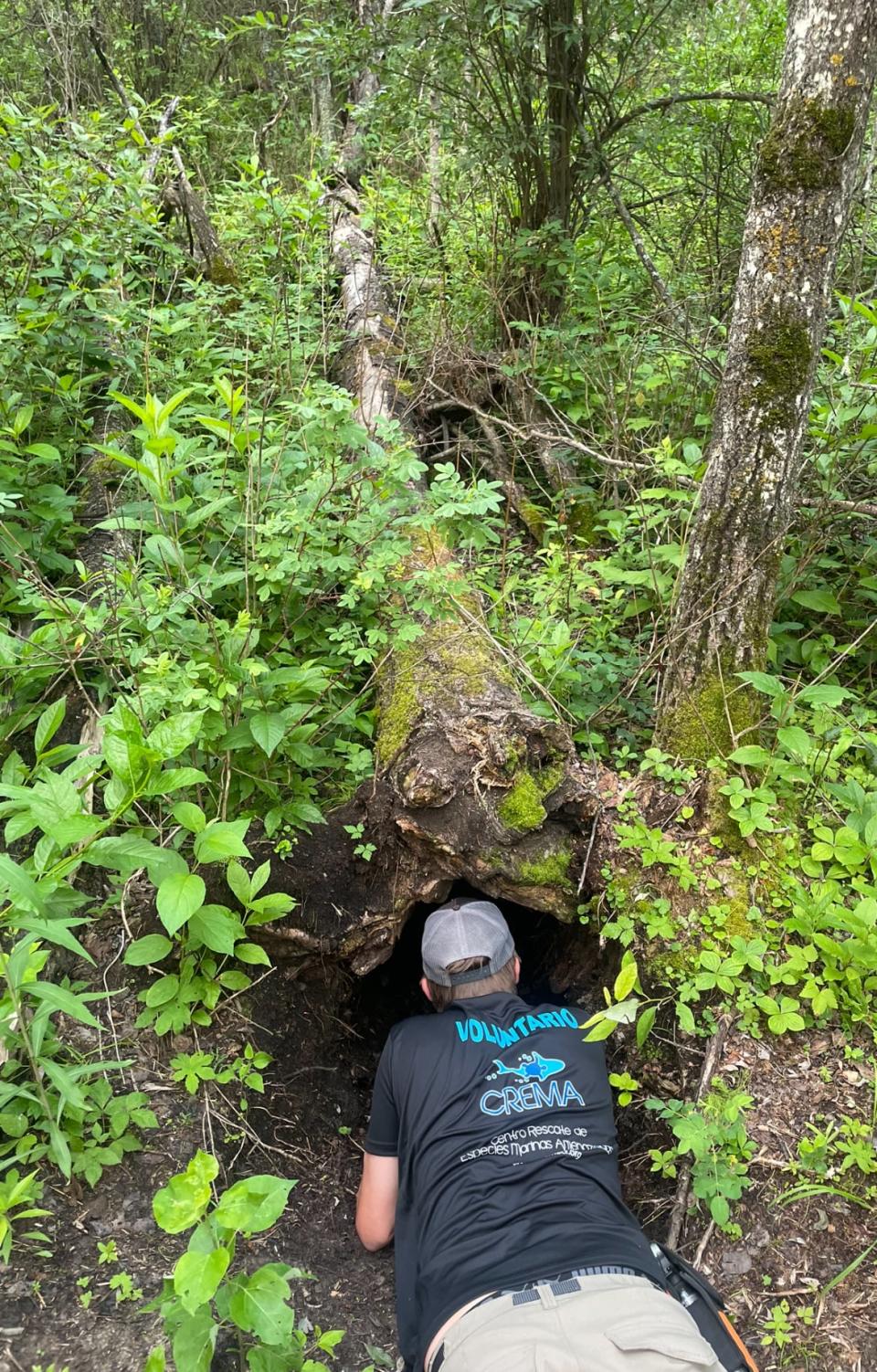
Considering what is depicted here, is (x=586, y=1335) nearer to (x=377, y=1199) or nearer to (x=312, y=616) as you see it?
(x=377, y=1199)

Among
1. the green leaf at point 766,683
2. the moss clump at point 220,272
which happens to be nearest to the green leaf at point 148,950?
the green leaf at point 766,683

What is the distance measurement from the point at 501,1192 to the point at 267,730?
151cm

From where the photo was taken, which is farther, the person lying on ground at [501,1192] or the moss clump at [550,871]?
the moss clump at [550,871]

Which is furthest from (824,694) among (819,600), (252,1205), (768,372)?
(252,1205)

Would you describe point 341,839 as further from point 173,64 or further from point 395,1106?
point 173,64

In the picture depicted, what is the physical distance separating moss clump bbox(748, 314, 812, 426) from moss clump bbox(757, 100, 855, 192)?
16.7 inches

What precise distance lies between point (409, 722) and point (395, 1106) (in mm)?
1285

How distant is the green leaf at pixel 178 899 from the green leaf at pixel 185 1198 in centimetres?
56

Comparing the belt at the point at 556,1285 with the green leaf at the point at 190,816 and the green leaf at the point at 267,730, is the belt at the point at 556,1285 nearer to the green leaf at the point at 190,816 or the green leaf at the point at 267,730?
the green leaf at the point at 190,816

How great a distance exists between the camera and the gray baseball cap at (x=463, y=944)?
2668mm

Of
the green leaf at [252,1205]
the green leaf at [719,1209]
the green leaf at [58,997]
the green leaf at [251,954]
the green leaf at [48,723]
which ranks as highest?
the green leaf at [48,723]

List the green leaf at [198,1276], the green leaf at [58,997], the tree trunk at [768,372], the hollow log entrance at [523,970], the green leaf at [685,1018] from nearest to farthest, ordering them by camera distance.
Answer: the green leaf at [198,1276]
the green leaf at [58,997]
the green leaf at [685,1018]
the tree trunk at [768,372]
the hollow log entrance at [523,970]

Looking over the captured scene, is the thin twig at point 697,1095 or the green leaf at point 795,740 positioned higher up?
the green leaf at point 795,740

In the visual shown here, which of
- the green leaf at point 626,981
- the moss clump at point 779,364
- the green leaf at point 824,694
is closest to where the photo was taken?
the green leaf at point 626,981
